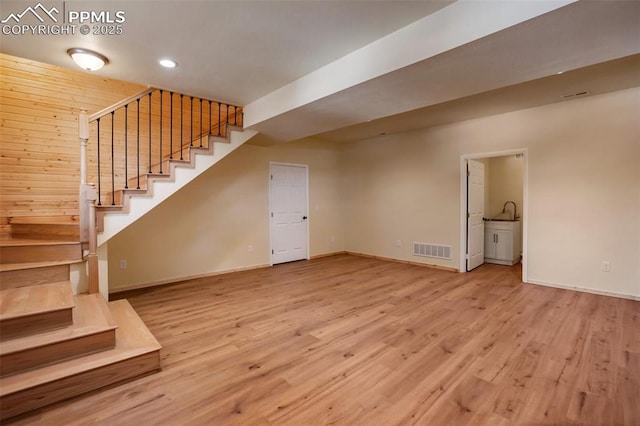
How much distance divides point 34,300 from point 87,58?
7.18 ft

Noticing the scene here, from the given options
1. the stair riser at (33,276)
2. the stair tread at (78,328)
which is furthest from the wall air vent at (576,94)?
the stair riser at (33,276)

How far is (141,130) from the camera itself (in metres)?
4.51

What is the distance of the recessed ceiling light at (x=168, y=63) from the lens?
2.92 meters

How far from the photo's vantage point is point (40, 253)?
2.89 metres

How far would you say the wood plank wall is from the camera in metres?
3.57

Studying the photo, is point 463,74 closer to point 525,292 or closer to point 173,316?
point 525,292

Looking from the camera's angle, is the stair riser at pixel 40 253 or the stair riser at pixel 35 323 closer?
the stair riser at pixel 35 323

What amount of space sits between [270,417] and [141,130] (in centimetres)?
442

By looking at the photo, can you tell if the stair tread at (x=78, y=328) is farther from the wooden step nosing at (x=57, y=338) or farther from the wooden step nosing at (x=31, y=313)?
the wooden step nosing at (x=31, y=313)

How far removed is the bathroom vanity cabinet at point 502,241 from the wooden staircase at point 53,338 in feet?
19.8

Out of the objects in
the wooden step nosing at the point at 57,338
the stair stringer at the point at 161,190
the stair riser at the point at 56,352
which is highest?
the stair stringer at the point at 161,190

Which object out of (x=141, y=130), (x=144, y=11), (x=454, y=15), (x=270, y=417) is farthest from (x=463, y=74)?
(x=141, y=130)

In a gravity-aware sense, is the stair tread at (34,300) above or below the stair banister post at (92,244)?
below

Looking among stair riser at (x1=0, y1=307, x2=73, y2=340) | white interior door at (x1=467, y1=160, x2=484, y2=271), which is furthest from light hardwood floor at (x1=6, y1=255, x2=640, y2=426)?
white interior door at (x1=467, y1=160, x2=484, y2=271)
